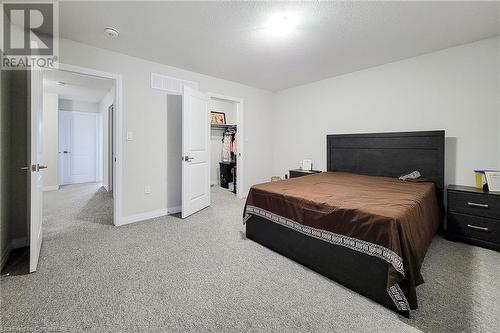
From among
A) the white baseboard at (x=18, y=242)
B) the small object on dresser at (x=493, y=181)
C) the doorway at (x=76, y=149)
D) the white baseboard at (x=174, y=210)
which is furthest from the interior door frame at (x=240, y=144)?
the small object on dresser at (x=493, y=181)

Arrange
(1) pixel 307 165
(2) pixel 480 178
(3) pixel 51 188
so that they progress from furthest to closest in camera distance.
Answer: (3) pixel 51 188 → (1) pixel 307 165 → (2) pixel 480 178

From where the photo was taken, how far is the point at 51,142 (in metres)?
5.49

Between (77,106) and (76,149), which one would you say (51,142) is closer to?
(76,149)

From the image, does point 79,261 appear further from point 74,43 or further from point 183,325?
point 74,43

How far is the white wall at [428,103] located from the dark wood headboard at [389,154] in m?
0.19

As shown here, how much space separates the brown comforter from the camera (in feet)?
4.70

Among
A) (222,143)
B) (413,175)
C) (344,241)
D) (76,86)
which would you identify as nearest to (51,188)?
(76,86)

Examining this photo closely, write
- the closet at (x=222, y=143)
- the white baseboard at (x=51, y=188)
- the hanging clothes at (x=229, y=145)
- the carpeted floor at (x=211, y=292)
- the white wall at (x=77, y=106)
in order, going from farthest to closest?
the white wall at (x=77, y=106)
the hanging clothes at (x=229, y=145)
the closet at (x=222, y=143)
the white baseboard at (x=51, y=188)
the carpeted floor at (x=211, y=292)

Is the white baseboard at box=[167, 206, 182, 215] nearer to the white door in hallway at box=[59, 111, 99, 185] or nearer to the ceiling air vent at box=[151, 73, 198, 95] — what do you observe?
the ceiling air vent at box=[151, 73, 198, 95]

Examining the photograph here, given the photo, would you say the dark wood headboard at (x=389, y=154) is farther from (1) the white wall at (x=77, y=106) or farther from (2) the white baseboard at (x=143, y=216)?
(1) the white wall at (x=77, y=106)

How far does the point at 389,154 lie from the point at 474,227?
131cm

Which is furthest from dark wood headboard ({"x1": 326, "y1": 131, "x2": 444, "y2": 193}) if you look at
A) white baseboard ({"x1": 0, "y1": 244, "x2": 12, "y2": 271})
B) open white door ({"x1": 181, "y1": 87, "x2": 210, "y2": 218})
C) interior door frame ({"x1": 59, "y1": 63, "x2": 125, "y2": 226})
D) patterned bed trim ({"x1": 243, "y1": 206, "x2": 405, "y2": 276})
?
white baseboard ({"x1": 0, "y1": 244, "x2": 12, "y2": 271})

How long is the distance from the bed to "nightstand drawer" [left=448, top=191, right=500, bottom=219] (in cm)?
18

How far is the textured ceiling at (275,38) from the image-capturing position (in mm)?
2055
